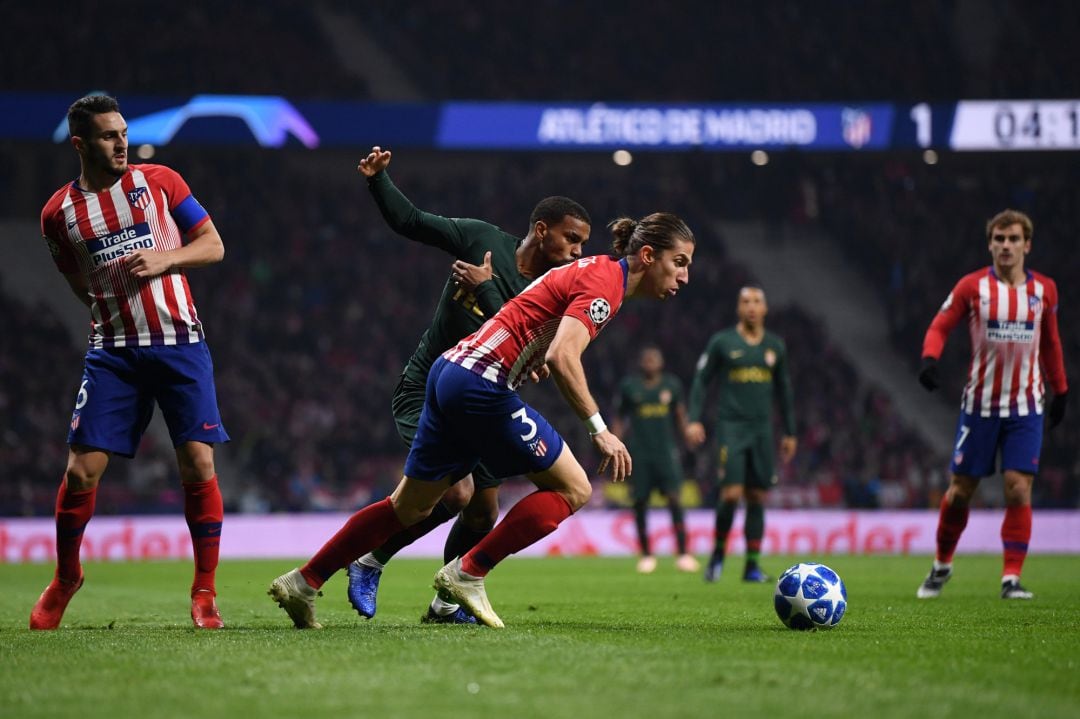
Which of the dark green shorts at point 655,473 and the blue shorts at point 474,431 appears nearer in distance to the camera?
the blue shorts at point 474,431

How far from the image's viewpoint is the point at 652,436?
14.8 m

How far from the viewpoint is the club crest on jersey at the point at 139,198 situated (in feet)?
20.5

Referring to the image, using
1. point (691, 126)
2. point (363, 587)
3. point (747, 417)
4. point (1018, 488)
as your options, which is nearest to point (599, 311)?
point (363, 587)

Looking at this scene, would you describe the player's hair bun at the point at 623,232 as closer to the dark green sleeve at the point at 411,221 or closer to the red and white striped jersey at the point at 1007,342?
the dark green sleeve at the point at 411,221

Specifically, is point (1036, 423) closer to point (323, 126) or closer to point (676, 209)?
point (323, 126)

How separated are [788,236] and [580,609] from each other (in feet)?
75.6

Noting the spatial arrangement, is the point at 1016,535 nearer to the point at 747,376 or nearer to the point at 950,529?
the point at 950,529

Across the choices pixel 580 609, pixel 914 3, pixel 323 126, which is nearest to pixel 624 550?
pixel 323 126

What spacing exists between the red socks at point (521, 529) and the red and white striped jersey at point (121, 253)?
5.55ft

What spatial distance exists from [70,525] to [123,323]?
0.99 meters

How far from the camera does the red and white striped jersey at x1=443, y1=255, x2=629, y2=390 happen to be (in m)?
5.66

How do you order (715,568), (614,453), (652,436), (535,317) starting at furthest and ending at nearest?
(652,436)
(715,568)
(535,317)
(614,453)

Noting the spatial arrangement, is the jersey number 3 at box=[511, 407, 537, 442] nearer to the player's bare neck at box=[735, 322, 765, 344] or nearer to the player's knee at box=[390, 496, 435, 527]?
the player's knee at box=[390, 496, 435, 527]

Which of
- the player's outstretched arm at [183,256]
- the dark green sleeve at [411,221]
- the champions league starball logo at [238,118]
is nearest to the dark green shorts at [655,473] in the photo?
the dark green sleeve at [411,221]
